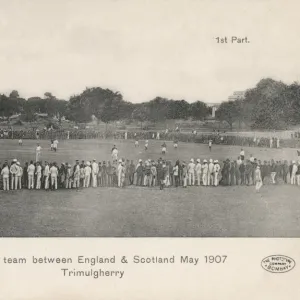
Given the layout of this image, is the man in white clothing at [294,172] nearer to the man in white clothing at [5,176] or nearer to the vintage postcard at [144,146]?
the vintage postcard at [144,146]

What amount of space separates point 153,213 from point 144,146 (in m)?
0.61

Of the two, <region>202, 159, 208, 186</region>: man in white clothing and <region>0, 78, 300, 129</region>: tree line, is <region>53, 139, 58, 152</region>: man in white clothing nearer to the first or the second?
<region>0, 78, 300, 129</region>: tree line

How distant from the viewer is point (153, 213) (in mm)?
4000

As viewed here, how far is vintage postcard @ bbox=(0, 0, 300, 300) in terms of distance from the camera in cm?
375

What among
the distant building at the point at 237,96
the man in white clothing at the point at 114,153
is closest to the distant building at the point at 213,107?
the distant building at the point at 237,96

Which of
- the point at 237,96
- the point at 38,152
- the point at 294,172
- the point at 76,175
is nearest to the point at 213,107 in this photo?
the point at 237,96

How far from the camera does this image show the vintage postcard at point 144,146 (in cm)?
375
